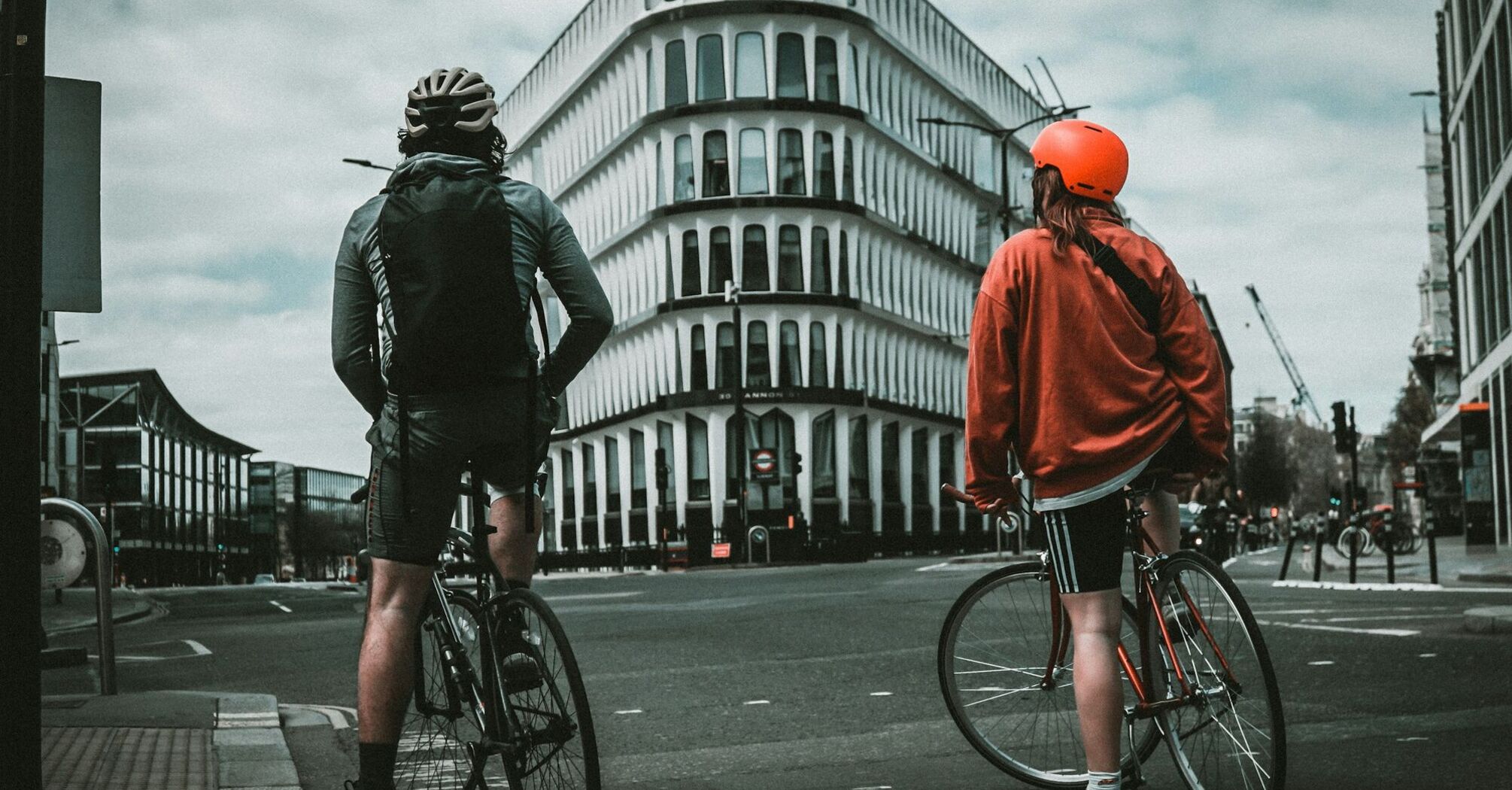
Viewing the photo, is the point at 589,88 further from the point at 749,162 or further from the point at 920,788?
the point at 920,788

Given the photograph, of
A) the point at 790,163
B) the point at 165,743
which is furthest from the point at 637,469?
the point at 165,743

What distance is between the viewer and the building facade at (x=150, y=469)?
106 meters

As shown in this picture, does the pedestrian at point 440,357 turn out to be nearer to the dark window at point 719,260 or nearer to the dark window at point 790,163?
the dark window at point 719,260

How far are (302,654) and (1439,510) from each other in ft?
199

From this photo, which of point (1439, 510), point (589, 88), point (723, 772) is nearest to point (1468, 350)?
point (1439, 510)

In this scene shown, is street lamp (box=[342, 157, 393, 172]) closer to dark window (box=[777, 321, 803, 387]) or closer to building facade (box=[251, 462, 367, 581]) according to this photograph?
dark window (box=[777, 321, 803, 387])

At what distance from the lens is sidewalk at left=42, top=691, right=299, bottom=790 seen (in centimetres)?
521

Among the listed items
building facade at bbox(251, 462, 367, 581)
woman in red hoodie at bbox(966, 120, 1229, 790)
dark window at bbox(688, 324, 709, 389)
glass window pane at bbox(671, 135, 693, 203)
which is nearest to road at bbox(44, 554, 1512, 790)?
woman in red hoodie at bbox(966, 120, 1229, 790)

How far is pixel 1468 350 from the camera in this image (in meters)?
46.4

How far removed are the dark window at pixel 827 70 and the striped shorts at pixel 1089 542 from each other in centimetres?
5558

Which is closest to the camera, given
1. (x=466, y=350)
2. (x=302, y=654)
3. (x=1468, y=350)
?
(x=466, y=350)

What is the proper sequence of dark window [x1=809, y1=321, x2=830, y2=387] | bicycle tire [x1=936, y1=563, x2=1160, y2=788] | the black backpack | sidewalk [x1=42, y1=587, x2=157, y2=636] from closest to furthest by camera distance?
the black backpack < bicycle tire [x1=936, y1=563, x2=1160, y2=788] < sidewalk [x1=42, y1=587, x2=157, y2=636] < dark window [x1=809, y1=321, x2=830, y2=387]

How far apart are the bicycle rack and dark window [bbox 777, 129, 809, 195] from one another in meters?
49.6

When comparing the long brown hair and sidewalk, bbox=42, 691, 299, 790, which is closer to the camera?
the long brown hair
